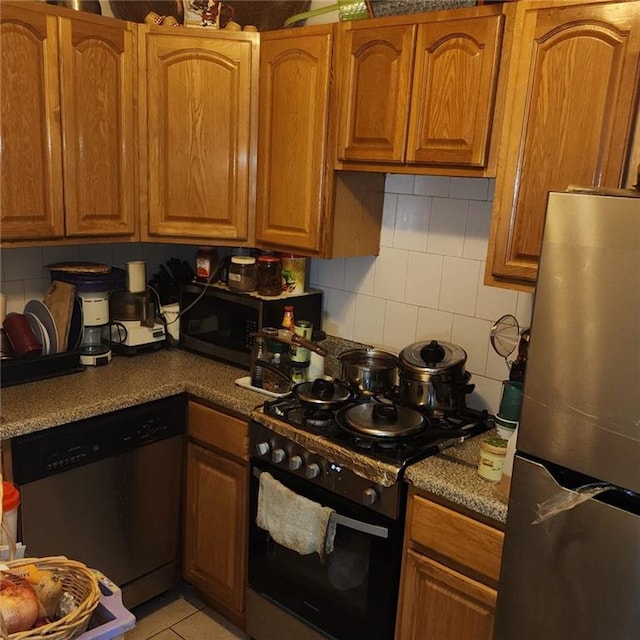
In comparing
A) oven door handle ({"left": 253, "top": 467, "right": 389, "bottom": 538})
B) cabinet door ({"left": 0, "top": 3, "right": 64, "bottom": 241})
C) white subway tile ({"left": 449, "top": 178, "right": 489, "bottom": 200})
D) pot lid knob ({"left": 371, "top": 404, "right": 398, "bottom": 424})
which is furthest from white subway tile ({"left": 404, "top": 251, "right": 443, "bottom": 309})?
cabinet door ({"left": 0, "top": 3, "right": 64, "bottom": 241})

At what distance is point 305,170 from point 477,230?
24.4 inches

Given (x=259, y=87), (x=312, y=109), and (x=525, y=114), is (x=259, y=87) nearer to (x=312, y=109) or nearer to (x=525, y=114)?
(x=312, y=109)

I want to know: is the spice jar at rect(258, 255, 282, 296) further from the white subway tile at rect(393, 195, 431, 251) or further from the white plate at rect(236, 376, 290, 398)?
the white subway tile at rect(393, 195, 431, 251)

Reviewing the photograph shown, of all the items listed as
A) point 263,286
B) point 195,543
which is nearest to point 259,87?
point 263,286

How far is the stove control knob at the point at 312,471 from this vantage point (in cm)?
194

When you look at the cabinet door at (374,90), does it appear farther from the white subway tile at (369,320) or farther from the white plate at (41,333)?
the white plate at (41,333)

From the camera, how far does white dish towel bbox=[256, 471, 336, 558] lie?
6.26 feet

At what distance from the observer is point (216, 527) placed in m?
2.35

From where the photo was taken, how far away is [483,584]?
167 cm

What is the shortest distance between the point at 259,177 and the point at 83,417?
3.40 feet

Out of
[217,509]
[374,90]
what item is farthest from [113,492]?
[374,90]

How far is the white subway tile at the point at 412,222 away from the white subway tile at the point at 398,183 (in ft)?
0.09

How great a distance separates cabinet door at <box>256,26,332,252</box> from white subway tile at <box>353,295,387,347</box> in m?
0.37

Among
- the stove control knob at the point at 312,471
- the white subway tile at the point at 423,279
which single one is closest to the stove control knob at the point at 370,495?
the stove control knob at the point at 312,471
